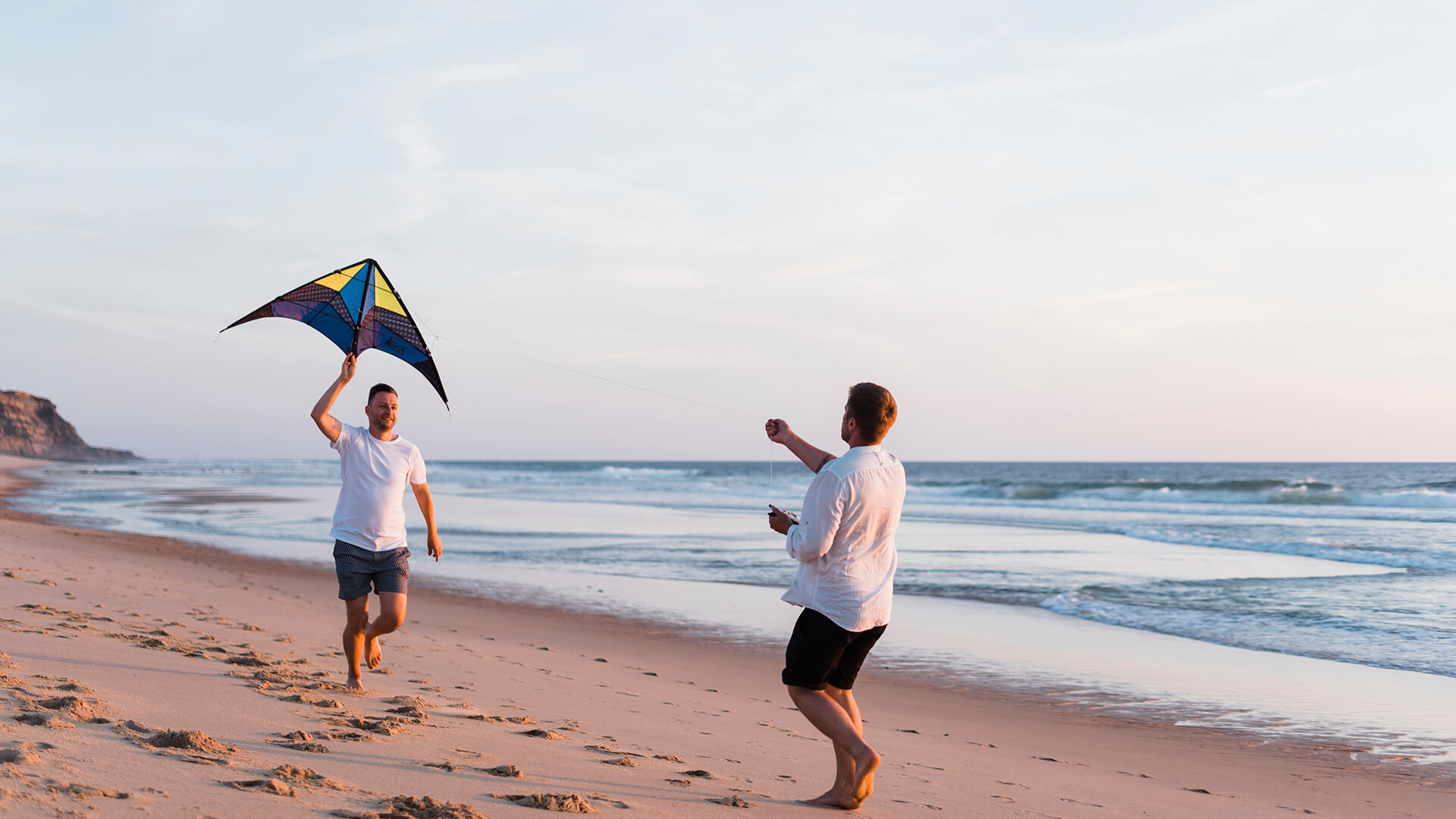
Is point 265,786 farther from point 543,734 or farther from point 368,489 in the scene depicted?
point 368,489

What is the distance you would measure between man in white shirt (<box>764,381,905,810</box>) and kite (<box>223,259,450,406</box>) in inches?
144

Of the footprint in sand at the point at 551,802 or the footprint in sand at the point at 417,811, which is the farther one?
the footprint in sand at the point at 551,802

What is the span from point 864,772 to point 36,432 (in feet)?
401

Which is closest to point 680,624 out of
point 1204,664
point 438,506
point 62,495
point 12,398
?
point 1204,664

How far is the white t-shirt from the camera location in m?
4.98

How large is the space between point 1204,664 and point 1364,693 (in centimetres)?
124

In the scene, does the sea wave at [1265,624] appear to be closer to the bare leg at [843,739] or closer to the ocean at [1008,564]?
the ocean at [1008,564]

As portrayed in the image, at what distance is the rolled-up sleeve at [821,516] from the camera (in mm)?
3326

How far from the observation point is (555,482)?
180ft

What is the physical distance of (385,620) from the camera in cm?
518

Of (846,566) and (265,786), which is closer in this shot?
(265,786)

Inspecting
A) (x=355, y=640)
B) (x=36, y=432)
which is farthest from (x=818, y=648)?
(x=36, y=432)

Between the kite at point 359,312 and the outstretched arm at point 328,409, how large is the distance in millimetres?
1072

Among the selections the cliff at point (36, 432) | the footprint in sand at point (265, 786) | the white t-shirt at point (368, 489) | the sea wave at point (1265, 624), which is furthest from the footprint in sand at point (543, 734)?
the cliff at point (36, 432)
